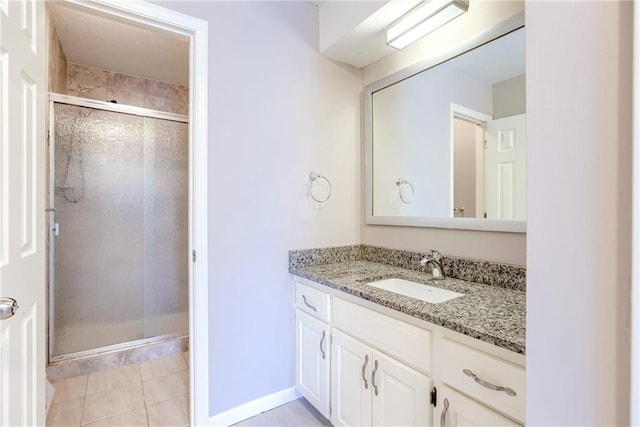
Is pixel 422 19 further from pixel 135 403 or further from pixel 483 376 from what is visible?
pixel 135 403

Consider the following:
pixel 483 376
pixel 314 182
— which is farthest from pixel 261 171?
pixel 483 376

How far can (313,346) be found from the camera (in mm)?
1700

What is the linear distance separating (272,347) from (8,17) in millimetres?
1699

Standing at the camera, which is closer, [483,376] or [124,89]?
[483,376]

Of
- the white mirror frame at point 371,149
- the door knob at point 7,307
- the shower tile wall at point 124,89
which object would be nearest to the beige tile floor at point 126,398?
the door knob at point 7,307

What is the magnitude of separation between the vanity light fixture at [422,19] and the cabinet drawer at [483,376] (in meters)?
1.44

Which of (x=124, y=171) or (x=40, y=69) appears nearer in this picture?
(x=40, y=69)

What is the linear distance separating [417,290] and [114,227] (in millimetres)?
2476

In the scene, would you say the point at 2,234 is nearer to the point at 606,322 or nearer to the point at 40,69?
the point at 40,69

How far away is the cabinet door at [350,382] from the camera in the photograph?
136 centimetres

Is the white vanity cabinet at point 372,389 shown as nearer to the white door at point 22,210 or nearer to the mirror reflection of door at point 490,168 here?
the mirror reflection of door at point 490,168

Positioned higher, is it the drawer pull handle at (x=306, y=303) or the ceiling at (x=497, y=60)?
the ceiling at (x=497, y=60)

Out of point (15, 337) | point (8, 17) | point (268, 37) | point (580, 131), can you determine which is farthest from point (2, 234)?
point (268, 37)

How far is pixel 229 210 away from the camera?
1.66 meters
